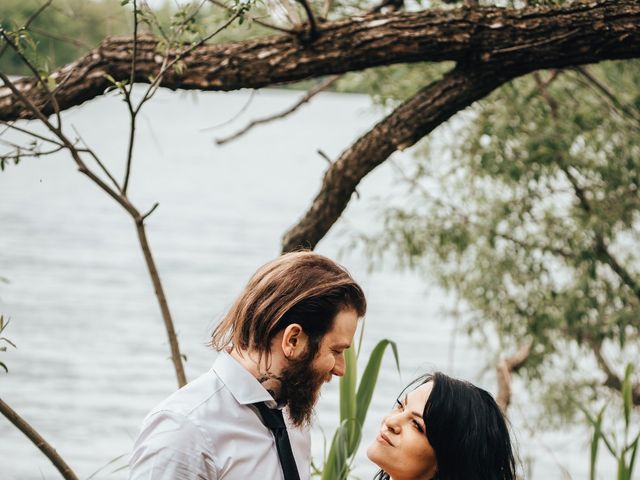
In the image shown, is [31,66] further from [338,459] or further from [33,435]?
[338,459]

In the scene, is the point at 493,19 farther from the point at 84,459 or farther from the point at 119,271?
the point at 119,271

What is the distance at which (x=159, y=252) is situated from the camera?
22.6 meters

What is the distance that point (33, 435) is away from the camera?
2.69m

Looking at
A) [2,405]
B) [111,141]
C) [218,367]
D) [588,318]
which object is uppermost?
[111,141]

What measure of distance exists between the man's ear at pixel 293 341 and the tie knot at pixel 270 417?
0.10 metres

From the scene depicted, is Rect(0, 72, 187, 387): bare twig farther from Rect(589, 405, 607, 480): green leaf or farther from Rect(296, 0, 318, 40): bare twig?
Rect(589, 405, 607, 480): green leaf

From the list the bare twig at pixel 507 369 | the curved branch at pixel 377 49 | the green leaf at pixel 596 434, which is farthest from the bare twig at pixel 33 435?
the bare twig at pixel 507 369

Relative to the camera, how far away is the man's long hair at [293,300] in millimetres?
1906

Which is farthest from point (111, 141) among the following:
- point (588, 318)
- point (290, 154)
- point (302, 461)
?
point (302, 461)

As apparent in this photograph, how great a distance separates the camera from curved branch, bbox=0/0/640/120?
3.16 meters

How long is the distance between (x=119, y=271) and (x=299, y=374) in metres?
19.3

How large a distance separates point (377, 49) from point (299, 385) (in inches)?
64.7

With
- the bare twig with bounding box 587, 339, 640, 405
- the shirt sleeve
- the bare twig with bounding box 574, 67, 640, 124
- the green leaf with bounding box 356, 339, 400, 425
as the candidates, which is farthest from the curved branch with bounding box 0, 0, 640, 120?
the bare twig with bounding box 587, 339, 640, 405

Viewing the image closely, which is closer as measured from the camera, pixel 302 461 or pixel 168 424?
pixel 168 424
